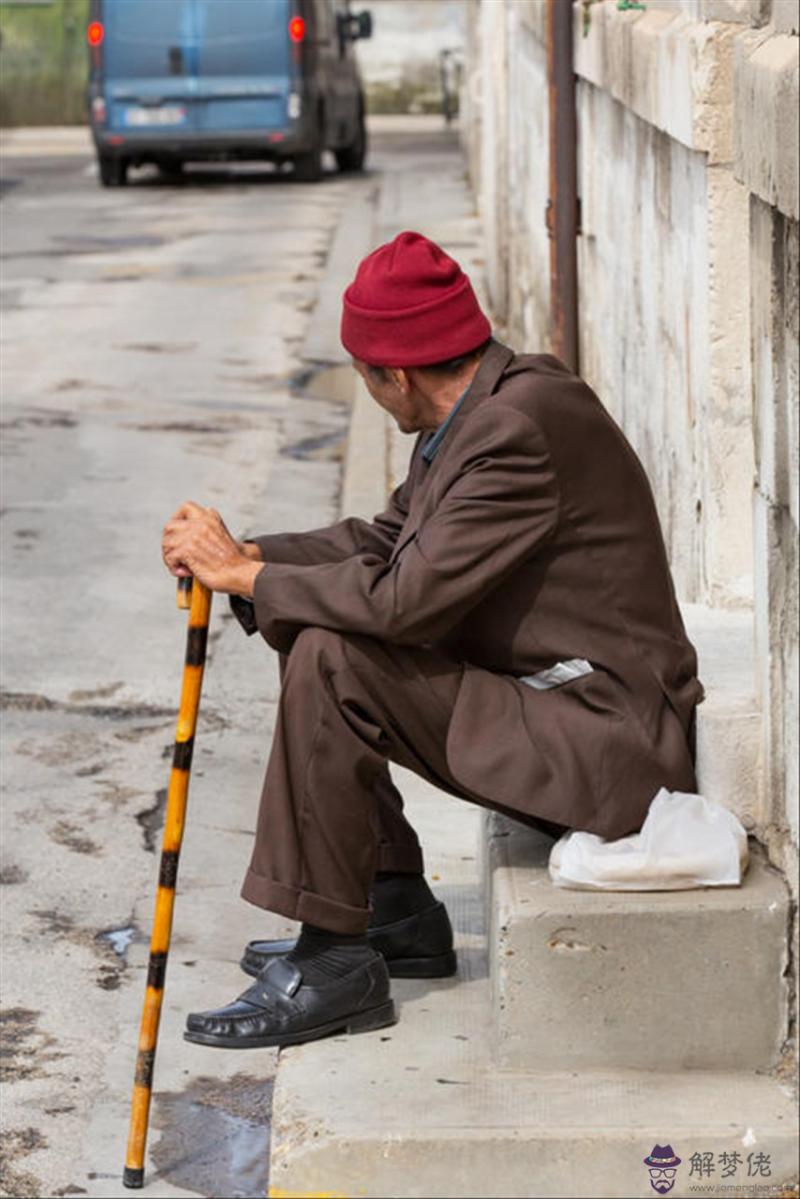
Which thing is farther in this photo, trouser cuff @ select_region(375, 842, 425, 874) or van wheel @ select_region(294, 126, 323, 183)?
van wheel @ select_region(294, 126, 323, 183)

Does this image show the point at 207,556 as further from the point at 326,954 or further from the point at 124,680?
the point at 124,680

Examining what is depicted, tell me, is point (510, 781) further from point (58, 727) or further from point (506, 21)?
point (506, 21)

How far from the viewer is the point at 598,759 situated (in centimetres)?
408

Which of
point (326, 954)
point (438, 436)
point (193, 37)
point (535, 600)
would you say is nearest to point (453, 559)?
point (535, 600)

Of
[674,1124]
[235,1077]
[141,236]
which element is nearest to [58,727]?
[235,1077]

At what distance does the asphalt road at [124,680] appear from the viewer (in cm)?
439

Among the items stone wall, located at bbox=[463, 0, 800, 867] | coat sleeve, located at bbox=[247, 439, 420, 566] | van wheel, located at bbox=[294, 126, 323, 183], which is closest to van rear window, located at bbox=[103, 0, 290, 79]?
van wheel, located at bbox=[294, 126, 323, 183]

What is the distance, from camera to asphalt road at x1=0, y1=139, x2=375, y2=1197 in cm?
439

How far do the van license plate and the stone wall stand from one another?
13.9 m

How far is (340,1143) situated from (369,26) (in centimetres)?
2266

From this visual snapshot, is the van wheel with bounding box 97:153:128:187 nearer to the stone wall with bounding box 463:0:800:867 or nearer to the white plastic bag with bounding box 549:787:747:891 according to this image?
the stone wall with bounding box 463:0:800:867

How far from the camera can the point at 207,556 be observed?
413 centimetres

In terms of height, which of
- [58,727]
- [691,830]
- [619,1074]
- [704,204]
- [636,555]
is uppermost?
[704,204]

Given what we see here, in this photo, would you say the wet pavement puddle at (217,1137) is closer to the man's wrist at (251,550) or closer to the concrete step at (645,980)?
the concrete step at (645,980)
